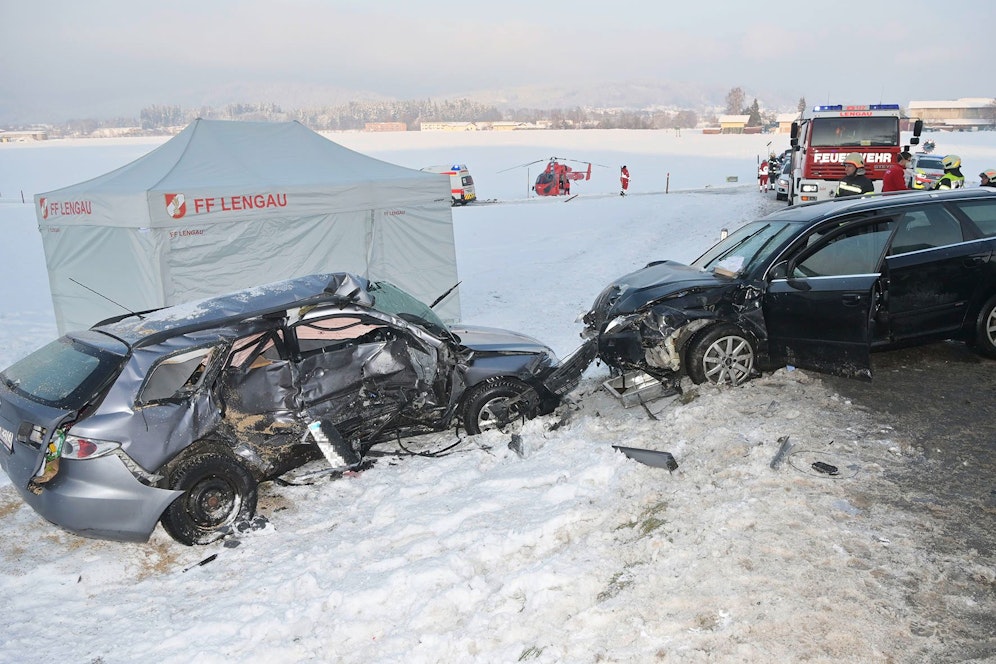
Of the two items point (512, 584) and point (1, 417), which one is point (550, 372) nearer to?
point (512, 584)

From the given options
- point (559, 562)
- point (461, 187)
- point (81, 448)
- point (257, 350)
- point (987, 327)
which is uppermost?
point (257, 350)

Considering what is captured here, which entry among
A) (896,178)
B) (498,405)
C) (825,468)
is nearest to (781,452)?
(825,468)

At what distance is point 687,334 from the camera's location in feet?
22.5

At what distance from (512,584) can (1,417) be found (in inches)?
148

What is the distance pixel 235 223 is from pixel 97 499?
237 inches

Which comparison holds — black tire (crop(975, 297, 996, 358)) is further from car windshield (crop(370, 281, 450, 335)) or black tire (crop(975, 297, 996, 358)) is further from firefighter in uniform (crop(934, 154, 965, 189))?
firefighter in uniform (crop(934, 154, 965, 189))

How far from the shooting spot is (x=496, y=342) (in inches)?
281

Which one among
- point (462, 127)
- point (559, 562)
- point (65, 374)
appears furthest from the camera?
point (462, 127)

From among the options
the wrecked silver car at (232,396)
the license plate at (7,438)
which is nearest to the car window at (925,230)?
the wrecked silver car at (232,396)

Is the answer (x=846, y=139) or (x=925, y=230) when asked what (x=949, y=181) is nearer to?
(x=846, y=139)

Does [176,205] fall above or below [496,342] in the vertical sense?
above

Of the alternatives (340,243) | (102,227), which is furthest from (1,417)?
(340,243)

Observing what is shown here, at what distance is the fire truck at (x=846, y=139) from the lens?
17484 mm

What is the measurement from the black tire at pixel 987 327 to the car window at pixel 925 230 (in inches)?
26.6
